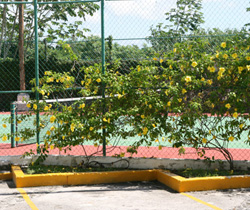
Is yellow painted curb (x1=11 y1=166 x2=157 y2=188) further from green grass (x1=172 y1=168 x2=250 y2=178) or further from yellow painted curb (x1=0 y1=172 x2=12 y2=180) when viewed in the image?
green grass (x1=172 y1=168 x2=250 y2=178)

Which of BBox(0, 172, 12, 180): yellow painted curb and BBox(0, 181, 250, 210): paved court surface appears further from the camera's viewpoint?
BBox(0, 172, 12, 180): yellow painted curb

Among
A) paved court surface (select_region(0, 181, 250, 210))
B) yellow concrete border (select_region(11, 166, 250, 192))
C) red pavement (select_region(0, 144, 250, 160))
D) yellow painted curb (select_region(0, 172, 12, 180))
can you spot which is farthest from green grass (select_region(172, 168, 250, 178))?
yellow painted curb (select_region(0, 172, 12, 180))

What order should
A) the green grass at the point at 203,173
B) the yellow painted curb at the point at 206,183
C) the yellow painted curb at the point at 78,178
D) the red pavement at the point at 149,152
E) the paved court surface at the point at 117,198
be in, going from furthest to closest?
the red pavement at the point at 149,152, the green grass at the point at 203,173, the yellow painted curb at the point at 78,178, the yellow painted curb at the point at 206,183, the paved court surface at the point at 117,198

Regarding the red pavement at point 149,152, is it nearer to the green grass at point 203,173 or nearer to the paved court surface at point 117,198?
the green grass at point 203,173

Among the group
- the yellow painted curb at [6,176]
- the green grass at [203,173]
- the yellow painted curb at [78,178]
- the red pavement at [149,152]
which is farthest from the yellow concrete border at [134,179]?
the red pavement at [149,152]

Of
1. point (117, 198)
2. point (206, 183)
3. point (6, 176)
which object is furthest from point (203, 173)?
point (6, 176)

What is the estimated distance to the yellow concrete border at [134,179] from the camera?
6.95 m

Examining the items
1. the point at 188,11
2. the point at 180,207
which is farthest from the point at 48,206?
the point at 188,11

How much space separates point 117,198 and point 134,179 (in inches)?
50.6

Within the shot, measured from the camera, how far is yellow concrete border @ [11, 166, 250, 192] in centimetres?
695

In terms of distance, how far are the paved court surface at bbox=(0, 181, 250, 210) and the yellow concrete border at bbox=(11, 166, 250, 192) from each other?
0.48ft

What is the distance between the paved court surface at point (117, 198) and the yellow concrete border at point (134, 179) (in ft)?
0.48

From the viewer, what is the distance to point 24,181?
7246 mm

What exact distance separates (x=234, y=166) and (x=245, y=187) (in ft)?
2.63
